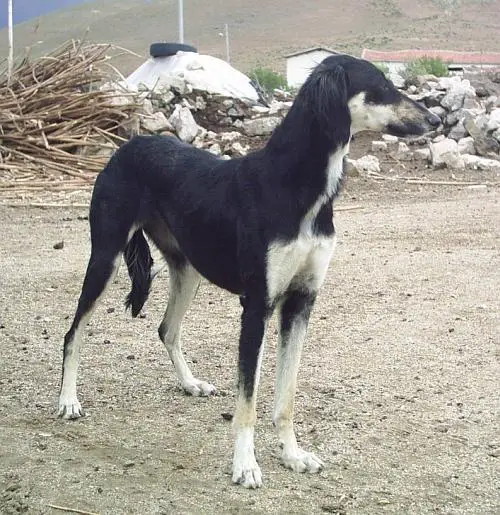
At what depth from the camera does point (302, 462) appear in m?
4.54

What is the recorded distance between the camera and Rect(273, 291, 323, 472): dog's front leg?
4.65 meters

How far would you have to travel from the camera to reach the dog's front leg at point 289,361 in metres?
4.65

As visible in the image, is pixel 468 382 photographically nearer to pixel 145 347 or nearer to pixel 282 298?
pixel 282 298

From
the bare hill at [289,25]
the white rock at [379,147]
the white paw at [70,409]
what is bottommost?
the bare hill at [289,25]

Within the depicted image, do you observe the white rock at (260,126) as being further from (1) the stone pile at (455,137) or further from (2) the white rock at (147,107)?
(1) the stone pile at (455,137)

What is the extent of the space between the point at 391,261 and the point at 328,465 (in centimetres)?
515

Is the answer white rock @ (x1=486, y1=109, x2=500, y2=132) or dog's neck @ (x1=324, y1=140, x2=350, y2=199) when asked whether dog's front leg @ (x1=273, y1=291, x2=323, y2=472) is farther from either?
white rock @ (x1=486, y1=109, x2=500, y2=132)

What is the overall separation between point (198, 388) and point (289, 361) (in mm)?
1142

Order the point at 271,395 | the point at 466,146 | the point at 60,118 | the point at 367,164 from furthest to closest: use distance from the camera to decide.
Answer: the point at 466,146 → the point at 60,118 → the point at 367,164 → the point at 271,395

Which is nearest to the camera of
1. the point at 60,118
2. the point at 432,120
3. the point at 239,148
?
the point at 432,120

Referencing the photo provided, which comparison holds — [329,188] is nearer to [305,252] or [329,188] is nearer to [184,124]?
[305,252]

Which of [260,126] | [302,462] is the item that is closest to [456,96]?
[260,126]

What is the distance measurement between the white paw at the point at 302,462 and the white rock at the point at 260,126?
44.7ft

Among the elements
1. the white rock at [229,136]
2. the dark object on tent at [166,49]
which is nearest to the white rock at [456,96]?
the white rock at [229,136]
